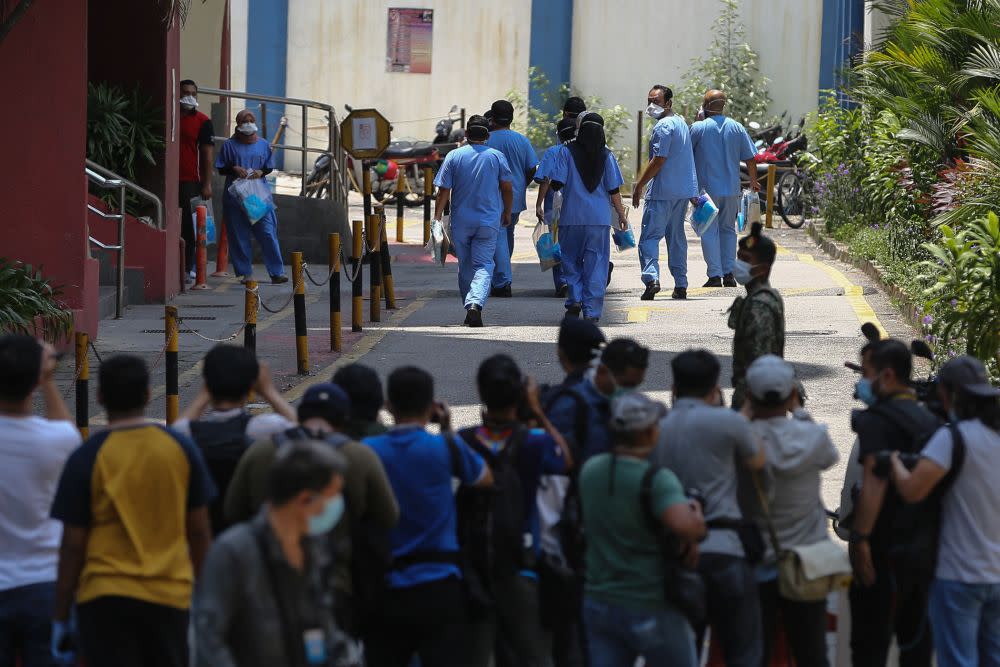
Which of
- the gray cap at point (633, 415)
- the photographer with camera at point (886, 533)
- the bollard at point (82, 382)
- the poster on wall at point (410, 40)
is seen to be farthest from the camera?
the poster on wall at point (410, 40)

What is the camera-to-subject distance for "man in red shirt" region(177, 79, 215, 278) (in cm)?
1886

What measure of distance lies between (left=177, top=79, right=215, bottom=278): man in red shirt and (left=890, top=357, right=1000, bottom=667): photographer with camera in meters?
13.9

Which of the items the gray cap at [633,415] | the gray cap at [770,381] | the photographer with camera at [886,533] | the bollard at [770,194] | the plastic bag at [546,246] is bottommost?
the photographer with camera at [886,533]

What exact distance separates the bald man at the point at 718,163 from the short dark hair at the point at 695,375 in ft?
36.3

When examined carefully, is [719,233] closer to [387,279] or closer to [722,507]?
[387,279]

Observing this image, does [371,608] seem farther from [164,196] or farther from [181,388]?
[164,196]

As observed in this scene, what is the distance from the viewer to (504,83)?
109 ft

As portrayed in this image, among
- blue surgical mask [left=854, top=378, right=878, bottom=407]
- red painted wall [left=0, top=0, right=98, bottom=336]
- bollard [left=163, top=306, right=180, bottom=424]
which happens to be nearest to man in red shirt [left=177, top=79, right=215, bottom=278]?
red painted wall [left=0, top=0, right=98, bottom=336]

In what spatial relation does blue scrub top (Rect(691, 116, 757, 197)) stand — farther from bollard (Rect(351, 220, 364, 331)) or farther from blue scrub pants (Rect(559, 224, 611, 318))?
bollard (Rect(351, 220, 364, 331))

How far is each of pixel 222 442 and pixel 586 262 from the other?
340 inches

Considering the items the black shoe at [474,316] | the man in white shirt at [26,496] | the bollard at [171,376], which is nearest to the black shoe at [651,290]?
the black shoe at [474,316]

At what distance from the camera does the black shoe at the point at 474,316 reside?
1430 cm

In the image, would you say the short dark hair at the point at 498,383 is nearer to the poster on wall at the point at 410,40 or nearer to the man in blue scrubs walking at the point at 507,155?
the man in blue scrubs walking at the point at 507,155

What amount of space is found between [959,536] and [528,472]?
4.91 ft
